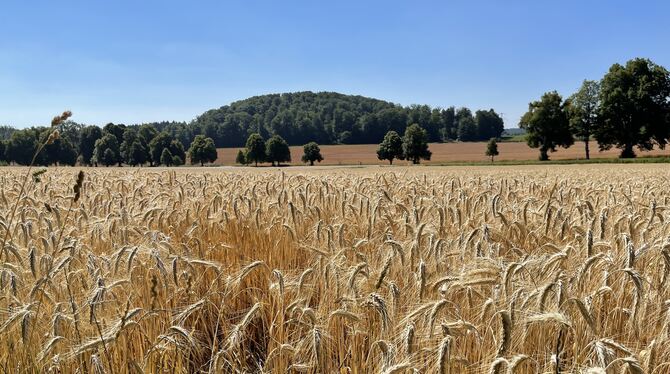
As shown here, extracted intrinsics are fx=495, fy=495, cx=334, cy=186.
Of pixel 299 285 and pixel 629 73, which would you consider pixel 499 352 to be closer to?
pixel 299 285

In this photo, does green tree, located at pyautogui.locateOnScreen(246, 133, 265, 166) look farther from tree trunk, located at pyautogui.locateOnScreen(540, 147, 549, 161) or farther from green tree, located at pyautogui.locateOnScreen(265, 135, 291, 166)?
tree trunk, located at pyautogui.locateOnScreen(540, 147, 549, 161)

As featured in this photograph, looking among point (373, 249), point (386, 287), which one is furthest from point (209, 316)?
point (373, 249)

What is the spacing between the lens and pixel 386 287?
2.92 m

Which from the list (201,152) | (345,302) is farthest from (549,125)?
(345,302)

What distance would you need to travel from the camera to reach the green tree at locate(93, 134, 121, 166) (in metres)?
112

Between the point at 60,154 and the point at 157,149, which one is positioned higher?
the point at 157,149

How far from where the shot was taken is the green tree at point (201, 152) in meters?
115

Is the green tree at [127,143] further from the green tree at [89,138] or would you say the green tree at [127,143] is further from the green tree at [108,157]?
the green tree at [89,138]

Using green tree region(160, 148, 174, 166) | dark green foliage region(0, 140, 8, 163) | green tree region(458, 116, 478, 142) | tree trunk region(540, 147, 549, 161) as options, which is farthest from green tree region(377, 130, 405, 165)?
dark green foliage region(0, 140, 8, 163)

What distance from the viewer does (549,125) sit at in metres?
77.6

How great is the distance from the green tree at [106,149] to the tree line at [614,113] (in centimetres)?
8728

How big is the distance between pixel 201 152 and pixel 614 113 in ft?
276

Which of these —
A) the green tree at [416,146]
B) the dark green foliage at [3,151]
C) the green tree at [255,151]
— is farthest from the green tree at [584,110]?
the dark green foliage at [3,151]

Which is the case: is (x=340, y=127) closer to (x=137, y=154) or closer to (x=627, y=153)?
(x=137, y=154)
